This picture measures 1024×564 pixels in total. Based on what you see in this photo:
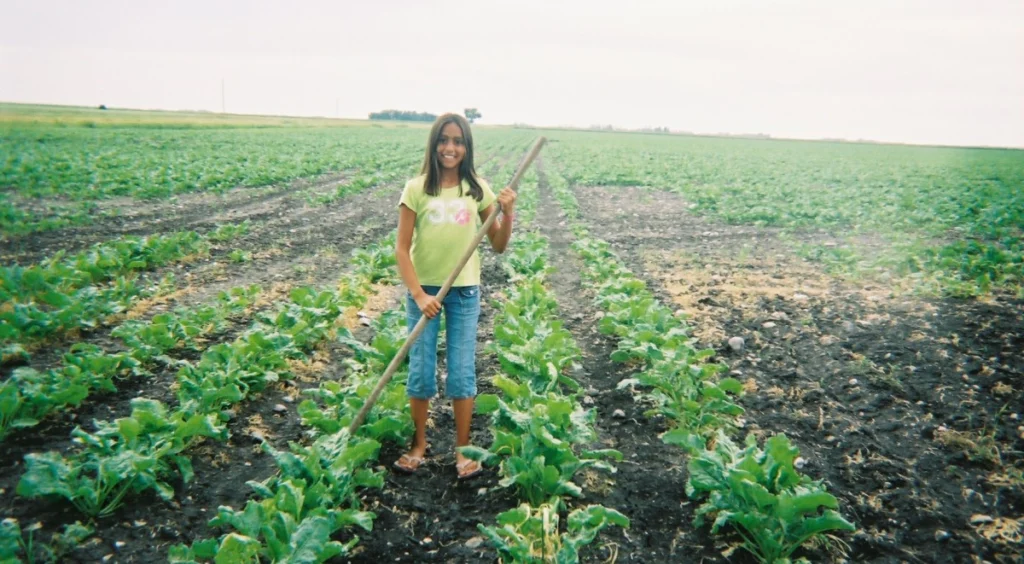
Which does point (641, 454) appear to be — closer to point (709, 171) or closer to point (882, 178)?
point (709, 171)

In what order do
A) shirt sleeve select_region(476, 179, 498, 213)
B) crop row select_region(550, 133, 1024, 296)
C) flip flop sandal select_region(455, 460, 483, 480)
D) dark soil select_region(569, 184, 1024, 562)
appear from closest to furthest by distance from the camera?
dark soil select_region(569, 184, 1024, 562) → shirt sleeve select_region(476, 179, 498, 213) → flip flop sandal select_region(455, 460, 483, 480) → crop row select_region(550, 133, 1024, 296)

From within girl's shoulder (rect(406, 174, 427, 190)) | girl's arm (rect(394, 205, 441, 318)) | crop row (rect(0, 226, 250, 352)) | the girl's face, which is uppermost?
the girl's face

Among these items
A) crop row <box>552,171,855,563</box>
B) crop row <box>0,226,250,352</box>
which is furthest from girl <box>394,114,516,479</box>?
crop row <box>0,226,250,352</box>

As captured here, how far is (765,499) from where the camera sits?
302 centimetres

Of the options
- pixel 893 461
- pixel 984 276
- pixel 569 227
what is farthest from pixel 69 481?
pixel 569 227

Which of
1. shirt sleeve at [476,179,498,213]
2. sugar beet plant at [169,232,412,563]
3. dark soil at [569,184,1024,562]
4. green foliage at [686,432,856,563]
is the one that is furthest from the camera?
shirt sleeve at [476,179,498,213]

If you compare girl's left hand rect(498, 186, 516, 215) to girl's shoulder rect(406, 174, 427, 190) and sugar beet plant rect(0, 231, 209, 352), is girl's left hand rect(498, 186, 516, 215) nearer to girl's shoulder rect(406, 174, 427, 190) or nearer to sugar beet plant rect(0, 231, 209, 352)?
girl's shoulder rect(406, 174, 427, 190)

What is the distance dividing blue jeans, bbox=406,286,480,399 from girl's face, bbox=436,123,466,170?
2.65 feet

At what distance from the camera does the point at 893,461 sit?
404cm

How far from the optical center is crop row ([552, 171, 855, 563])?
9.89 feet

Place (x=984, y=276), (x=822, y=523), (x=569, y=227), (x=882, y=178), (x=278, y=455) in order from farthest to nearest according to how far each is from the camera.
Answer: (x=882, y=178) < (x=569, y=227) < (x=984, y=276) < (x=278, y=455) < (x=822, y=523)

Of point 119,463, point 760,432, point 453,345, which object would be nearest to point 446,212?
point 453,345

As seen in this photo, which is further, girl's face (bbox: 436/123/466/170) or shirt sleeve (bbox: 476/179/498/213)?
shirt sleeve (bbox: 476/179/498/213)

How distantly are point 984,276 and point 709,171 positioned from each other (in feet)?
73.3
